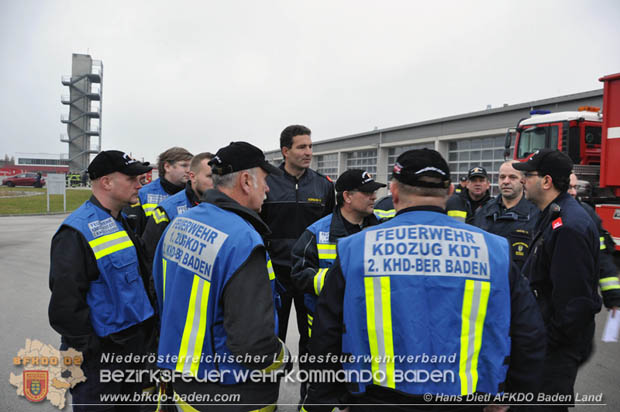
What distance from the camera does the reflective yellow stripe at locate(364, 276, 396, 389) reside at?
5.16 ft

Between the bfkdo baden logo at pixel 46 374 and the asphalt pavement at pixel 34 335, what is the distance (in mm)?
62

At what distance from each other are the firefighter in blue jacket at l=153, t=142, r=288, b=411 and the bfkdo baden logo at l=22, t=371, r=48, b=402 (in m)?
2.17

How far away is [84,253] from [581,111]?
1134 cm

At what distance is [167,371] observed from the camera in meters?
1.96

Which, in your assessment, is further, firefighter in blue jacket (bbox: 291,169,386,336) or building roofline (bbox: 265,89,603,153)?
building roofline (bbox: 265,89,603,153)

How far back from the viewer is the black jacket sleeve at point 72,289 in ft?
7.11

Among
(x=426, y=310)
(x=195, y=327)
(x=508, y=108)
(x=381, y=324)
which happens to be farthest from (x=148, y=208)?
(x=508, y=108)

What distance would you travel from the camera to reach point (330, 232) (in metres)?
3.12

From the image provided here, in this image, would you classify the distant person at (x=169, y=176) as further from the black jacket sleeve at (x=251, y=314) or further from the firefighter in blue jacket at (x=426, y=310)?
the firefighter in blue jacket at (x=426, y=310)

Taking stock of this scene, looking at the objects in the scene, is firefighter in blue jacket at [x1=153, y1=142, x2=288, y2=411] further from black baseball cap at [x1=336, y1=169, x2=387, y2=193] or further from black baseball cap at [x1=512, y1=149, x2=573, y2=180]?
black baseball cap at [x1=512, y1=149, x2=573, y2=180]

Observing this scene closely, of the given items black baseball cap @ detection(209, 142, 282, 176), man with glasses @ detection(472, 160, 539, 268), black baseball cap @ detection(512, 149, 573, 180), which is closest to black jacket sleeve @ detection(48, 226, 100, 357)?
black baseball cap @ detection(209, 142, 282, 176)

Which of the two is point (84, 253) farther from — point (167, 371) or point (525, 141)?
point (525, 141)

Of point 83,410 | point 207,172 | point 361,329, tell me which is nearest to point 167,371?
point 83,410

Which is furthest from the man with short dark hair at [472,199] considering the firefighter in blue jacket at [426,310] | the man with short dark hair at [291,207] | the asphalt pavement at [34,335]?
the firefighter in blue jacket at [426,310]
